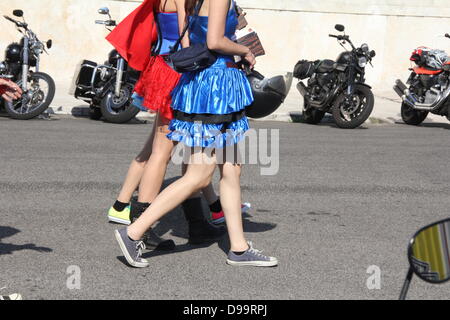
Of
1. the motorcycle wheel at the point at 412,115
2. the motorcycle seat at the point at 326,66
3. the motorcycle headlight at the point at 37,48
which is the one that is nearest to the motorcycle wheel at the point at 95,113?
the motorcycle headlight at the point at 37,48

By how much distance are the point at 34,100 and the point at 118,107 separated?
1239 mm

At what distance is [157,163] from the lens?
582 centimetres

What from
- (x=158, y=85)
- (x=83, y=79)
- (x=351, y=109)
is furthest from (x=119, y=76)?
(x=158, y=85)

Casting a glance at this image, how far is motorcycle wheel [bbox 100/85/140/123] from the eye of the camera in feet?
42.0

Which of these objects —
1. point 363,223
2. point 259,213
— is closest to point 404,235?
point 363,223

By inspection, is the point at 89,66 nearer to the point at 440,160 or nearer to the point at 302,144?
the point at 302,144

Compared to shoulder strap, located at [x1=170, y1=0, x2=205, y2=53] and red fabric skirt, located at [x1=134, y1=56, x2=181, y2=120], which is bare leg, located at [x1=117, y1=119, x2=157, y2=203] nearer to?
red fabric skirt, located at [x1=134, y1=56, x2=181, y2=120]

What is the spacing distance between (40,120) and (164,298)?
28.6ft

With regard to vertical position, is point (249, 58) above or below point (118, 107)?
above

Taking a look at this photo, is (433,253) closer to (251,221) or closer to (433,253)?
(433,253)

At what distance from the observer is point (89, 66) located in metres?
13.1

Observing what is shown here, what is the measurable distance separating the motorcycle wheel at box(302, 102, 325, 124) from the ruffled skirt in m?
9.33

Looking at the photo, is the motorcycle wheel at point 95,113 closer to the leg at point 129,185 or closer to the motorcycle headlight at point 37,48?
the motorcycle headlight at point 37,48

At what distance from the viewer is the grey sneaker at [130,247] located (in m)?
5.16
